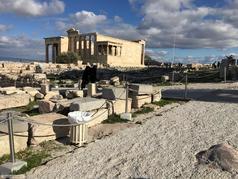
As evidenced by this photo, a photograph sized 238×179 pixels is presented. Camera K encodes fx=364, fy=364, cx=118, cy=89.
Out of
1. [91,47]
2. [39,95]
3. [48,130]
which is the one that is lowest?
[48,130]

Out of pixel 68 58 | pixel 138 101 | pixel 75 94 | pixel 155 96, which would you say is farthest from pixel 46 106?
pixel 68 58

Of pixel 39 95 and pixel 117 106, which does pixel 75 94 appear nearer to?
pixel 39 95

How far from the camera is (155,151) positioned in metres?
8.20

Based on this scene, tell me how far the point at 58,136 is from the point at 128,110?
13.1 ft

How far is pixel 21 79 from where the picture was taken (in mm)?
27891

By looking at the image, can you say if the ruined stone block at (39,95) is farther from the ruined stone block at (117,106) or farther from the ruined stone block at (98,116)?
the ruined stone block at (98,116)

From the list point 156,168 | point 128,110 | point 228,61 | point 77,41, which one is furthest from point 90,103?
point 77,41

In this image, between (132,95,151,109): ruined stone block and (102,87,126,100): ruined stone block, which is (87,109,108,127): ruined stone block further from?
(132,95,151,109): ruined stone block

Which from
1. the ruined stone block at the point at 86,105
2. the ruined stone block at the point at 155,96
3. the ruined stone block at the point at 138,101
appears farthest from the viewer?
the ruined stone block at the point at 155,96

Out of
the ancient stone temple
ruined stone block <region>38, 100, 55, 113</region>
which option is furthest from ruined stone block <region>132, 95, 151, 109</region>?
the ancient stone temple

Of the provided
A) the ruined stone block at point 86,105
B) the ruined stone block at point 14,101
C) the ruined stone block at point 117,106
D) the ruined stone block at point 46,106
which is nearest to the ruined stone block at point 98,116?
the ruined stone block at point 86,105

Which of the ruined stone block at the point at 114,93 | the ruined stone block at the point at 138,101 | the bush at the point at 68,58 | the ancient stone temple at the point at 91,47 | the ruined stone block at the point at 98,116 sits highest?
the ancient stone temple at the point at 91,47

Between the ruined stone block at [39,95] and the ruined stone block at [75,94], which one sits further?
the ruined stone block at [39,95]

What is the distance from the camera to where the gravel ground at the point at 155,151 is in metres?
7.02
